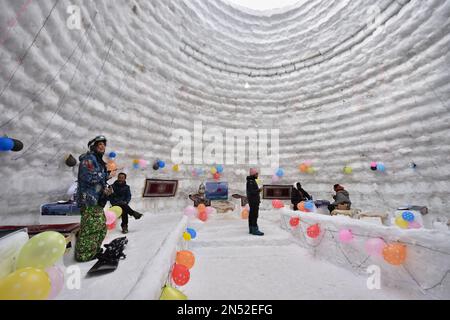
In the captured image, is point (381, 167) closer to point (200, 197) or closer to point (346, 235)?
point (346, 235)

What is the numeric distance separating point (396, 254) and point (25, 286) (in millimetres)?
2765

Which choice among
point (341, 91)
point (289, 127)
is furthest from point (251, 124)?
point (341, 91)

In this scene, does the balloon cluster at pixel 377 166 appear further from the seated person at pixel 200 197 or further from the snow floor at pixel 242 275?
the seated person at pixel 200 197

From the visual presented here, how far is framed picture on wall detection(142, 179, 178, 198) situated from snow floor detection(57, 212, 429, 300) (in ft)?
7.03

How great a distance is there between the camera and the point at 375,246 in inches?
87.7

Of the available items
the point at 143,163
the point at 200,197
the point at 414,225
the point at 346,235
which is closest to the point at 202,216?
the point at 200,197

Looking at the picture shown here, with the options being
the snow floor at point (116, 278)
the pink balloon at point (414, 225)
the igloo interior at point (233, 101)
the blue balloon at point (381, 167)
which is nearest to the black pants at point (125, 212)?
the igloo interior at point (233, 101)

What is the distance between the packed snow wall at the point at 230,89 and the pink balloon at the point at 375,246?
3.40m

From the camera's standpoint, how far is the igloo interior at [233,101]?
2506 mm

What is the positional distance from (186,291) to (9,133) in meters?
2.63

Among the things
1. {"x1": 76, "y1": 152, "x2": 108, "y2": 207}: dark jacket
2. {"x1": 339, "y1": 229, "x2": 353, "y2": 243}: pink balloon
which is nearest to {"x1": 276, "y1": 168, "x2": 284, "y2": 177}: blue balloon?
{"x1": 339, "y1": 229, "x2": 353, "y2": 243}: pink balloon

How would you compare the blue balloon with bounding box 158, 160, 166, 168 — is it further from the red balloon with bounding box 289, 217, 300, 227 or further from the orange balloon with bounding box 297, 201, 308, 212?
the orange balloon with bounding box 297, 201, 308, 212

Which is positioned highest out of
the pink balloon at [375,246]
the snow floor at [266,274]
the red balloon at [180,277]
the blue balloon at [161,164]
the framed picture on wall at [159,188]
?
the blue balloon at [161,164]

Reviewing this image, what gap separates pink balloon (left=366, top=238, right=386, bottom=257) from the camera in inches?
86.3
